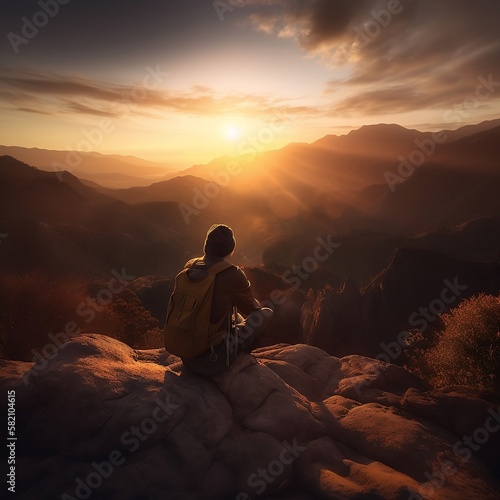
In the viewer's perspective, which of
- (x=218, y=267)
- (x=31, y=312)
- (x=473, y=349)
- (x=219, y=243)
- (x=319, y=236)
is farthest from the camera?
(x=319, y=236)

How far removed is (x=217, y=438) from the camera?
405 cm

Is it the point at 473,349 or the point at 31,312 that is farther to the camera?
the point at 31,312

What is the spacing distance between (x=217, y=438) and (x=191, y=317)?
→ 1575 millimetres

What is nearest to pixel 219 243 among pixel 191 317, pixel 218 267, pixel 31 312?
pixel 218 267

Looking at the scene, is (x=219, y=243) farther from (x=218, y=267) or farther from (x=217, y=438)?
(x=217, y=438)

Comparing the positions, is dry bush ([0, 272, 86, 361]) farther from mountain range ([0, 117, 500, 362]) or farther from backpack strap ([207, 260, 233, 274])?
mountain range ([0, 117, 500, 362])

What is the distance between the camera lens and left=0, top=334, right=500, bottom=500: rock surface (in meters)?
3.50

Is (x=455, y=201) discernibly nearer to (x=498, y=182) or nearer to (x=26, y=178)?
(x=498, y=182)

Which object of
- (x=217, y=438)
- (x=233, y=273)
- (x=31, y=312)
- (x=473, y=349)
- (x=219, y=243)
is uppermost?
(x=219, y=243)

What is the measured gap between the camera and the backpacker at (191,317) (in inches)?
162

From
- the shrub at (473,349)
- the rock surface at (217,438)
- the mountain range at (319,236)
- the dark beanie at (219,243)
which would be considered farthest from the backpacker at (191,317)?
the mountain range at (319,236)

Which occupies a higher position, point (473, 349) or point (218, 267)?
point (218, 267)

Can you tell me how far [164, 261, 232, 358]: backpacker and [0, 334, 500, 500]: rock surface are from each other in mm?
695

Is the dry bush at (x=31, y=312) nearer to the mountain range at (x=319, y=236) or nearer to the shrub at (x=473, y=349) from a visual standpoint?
the mountain range at (x=319, y=236)
